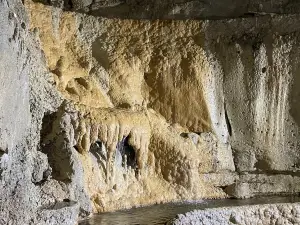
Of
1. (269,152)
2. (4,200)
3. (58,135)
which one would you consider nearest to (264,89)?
(269,152)

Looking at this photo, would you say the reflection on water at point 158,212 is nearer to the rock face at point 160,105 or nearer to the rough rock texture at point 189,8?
the rock face at point 160,105

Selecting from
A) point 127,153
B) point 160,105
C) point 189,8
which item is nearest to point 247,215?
point 127,153

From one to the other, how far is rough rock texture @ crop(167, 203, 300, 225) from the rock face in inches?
21.6

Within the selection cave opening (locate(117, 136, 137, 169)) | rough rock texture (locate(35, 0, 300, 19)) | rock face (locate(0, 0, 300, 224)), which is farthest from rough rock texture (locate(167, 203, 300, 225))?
rough rock texture (locate(35, 0, 300, 19))

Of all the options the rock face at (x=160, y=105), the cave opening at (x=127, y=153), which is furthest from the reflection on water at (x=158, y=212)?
the cave opening at (x=127, y=153)

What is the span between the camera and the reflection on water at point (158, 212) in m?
2.80

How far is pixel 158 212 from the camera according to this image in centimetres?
310

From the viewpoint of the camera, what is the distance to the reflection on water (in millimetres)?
2799

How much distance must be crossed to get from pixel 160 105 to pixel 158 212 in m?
0.99

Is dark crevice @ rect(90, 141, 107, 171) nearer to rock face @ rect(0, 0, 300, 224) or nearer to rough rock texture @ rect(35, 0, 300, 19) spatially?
rock face @ rect(0, 0, 300, 224)

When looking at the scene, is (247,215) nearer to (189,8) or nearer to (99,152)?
(99,152)

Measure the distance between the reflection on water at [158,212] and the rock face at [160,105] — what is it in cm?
11

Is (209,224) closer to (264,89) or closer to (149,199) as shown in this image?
(149,199)

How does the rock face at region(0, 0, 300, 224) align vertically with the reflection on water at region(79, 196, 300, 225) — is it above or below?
above
